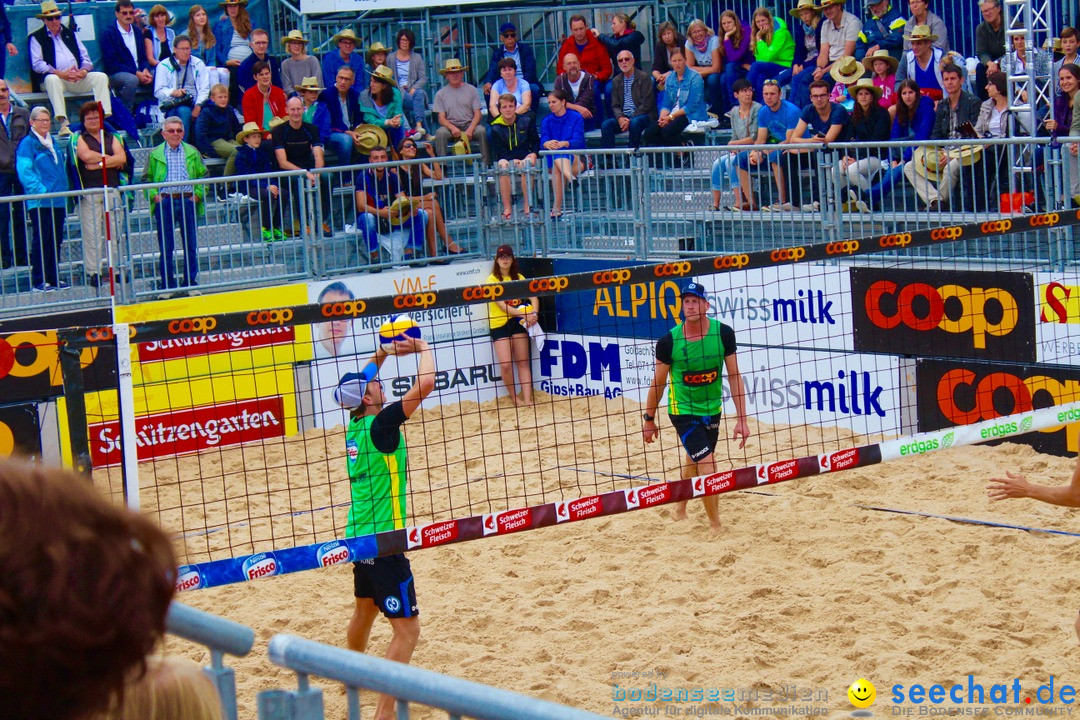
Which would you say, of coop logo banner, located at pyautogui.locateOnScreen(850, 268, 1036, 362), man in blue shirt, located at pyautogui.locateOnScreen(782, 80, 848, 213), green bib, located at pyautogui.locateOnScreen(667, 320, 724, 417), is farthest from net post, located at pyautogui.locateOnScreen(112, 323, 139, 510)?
man in blue shirt, located at pyautogui.locateOnScreen(782, 80, 848, 213)

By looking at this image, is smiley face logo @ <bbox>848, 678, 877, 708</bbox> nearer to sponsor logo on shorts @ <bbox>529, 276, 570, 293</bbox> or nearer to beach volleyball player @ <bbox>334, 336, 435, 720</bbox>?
beach volleyball player @ <bbox>334, 336, 435, 720</bbox>

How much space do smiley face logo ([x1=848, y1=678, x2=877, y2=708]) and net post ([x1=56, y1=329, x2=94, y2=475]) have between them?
330 cm

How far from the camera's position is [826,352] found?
35.6 ft

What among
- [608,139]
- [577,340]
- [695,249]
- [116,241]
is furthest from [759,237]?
[116,241]

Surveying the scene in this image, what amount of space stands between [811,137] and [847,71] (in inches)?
34.7

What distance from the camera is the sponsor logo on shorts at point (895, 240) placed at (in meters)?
6.00

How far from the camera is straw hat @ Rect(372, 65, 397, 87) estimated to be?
45.2ft

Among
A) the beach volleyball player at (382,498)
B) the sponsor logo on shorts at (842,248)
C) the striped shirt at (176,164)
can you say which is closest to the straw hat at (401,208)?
the striped shirt at (176,164)

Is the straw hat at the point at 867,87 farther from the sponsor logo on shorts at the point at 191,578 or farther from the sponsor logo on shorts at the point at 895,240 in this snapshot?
the sponsor logo on shorts at the point at 191,578

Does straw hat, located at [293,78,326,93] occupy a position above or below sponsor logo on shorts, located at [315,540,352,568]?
above

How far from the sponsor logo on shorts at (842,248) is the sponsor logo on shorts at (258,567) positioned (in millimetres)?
2939

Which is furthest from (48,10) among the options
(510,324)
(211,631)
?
(211,631)

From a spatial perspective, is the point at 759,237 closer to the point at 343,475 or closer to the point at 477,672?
the point at 343,475

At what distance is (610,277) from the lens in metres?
5.60
